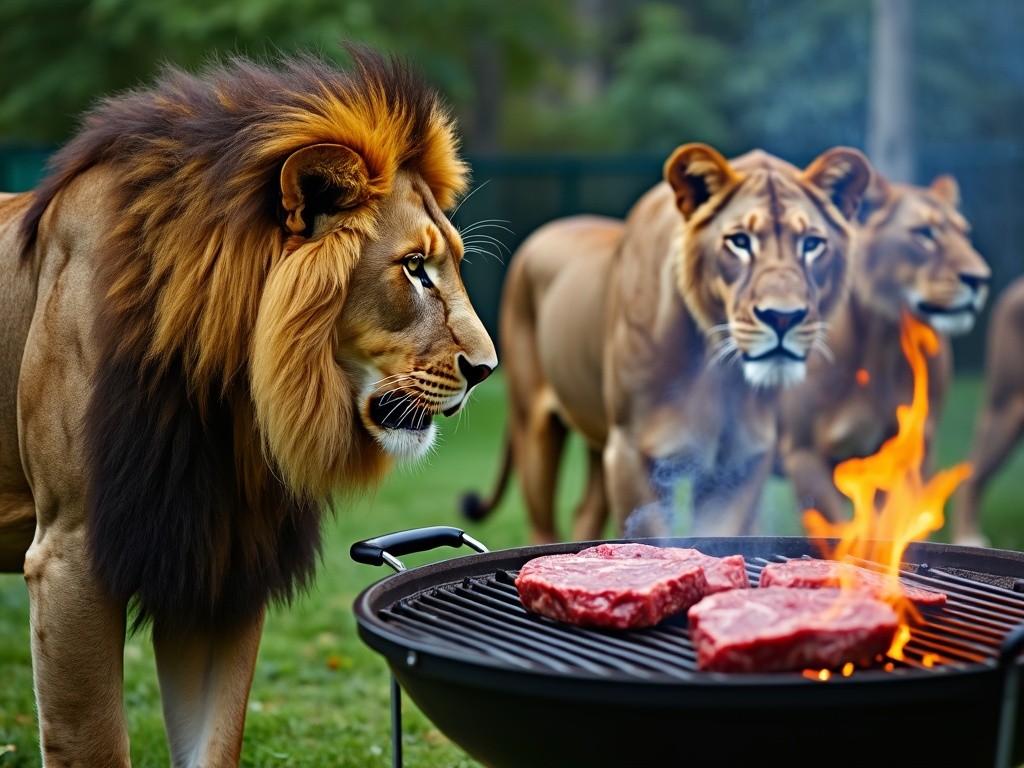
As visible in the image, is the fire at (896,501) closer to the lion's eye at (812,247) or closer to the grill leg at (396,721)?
the grill leg at (396,721)

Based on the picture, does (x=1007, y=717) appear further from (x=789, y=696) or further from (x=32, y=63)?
(x=32, y=63)

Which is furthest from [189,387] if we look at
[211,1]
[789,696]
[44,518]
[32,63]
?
[32,63]

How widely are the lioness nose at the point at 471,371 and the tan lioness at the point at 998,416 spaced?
18.0 feet

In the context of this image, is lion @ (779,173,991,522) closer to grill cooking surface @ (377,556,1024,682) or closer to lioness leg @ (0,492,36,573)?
grill cooking surface @ (377,556,1024,682)

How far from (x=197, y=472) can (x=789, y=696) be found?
1.56 meters

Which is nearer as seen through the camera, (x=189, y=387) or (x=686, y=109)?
(x=189, y=387)

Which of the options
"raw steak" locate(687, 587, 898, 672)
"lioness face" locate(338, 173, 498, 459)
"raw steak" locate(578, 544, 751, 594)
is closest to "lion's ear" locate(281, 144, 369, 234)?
"lioness face" locate(338, 173, 498, 459)

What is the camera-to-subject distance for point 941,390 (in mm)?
7082

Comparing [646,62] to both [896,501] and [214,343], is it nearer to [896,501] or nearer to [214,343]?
[896,501]

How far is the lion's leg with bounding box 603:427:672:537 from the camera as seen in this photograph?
5.40 metres

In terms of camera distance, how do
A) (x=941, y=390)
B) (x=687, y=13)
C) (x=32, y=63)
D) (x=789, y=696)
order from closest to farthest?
(x=789, y=696) < (x=941, y=390) < (x=32, y=63) < (x=687, y=13)

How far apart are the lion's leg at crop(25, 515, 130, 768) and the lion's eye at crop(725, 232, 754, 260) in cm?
284

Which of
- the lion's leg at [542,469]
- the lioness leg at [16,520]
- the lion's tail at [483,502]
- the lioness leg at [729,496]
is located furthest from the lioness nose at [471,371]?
the lion's tail at [483,502]

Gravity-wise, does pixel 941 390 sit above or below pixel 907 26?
below
